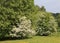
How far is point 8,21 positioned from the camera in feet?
152

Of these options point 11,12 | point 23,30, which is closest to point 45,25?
point 23,30

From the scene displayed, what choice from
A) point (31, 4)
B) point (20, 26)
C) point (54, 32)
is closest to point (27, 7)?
point (31, 4)

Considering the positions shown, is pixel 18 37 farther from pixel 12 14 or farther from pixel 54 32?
pixel 54 32

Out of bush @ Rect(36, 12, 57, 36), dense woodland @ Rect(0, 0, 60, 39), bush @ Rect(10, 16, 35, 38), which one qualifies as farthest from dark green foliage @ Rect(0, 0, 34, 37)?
bush @ Rect(36, 12, 57, 36)

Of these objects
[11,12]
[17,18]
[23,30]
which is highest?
[11,12]

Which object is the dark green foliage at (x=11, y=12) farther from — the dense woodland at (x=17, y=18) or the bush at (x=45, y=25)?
the bush at (x=45, y=25)

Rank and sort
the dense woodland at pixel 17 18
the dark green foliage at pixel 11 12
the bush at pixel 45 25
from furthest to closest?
the bush at pixel 45 25 < the dense woodland at pixel 17 18 < the dark green foliage at pixel 11 12

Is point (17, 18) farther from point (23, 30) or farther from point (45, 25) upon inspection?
point (45, 25)

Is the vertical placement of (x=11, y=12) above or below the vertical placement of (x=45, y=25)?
above

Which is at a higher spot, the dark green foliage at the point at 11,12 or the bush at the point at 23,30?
the dark green foliage at the point at 11,12

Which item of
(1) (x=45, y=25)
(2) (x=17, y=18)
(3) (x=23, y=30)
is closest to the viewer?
(3) (x=23, y=30)

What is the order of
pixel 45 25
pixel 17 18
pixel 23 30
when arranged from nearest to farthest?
pixel 23 30
pixel 17 18
pixel 45 25

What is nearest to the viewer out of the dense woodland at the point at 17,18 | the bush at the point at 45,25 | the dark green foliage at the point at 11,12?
the dark green foliage at the point at 11,12

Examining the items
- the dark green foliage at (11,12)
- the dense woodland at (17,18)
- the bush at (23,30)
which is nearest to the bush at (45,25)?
the dense woodland at (17,18)
